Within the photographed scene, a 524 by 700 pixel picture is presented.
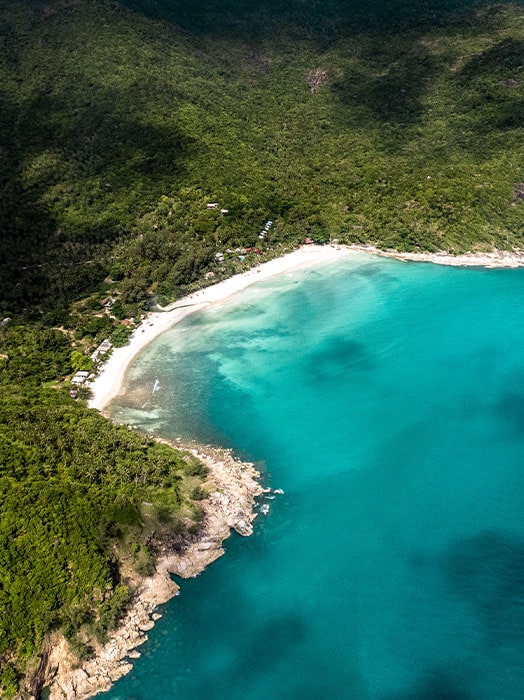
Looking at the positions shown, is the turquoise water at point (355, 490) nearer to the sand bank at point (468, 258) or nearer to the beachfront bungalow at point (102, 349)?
the beachfront bungalow at point (102, 349)

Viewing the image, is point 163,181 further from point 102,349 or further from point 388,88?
point 388,88

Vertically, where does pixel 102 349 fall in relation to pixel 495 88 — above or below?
below

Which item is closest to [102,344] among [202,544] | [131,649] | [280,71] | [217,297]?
[217,297]

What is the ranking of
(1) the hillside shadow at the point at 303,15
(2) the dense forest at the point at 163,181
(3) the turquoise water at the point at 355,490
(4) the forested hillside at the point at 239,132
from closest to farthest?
(3) the turquoise water at the point at 355,490
(2) the dense forest at the point at 163,181
(4) the forested hillside at the point at 239,132
(1) the hillside shadow at the point at 303,15

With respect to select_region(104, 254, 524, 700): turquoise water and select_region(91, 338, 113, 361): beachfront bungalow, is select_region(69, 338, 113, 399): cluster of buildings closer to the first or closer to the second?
select_region(91, 338, 113, 361): beachfront bungalow

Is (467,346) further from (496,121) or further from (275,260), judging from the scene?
(496,121)

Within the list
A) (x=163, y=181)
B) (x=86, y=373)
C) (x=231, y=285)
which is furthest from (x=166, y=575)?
(x=163, y=181)

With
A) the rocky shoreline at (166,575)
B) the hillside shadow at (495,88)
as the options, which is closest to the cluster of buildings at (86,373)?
the rocky shoreline at (166,575)
